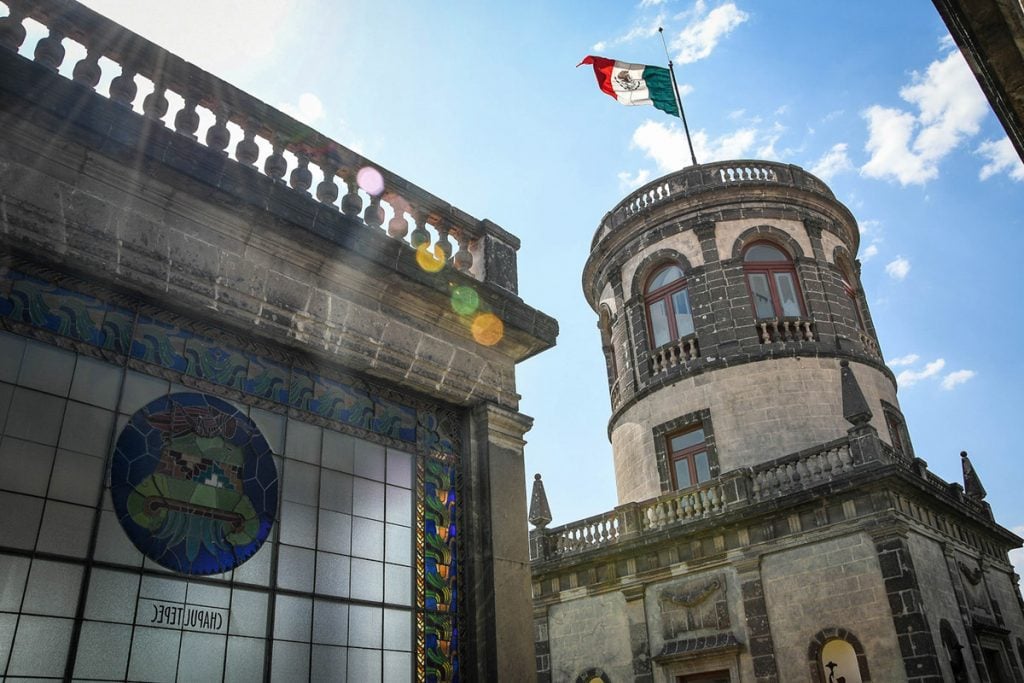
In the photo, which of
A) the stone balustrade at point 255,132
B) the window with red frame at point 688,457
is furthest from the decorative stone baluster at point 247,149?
the window with red frame at point 688,457

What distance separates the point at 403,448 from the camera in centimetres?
617

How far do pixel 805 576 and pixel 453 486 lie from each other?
39.1 feet

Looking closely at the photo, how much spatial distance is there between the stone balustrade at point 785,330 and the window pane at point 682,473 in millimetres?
3684

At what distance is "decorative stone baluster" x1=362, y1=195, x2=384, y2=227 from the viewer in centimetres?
657

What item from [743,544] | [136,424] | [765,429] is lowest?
[136,424]

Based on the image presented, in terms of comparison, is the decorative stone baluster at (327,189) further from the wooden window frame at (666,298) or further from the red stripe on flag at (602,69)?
the red stripe on flag at (602,69)

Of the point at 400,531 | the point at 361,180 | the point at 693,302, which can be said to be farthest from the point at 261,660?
the point at 693,302

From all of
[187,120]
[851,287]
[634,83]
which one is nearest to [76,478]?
[187,120]

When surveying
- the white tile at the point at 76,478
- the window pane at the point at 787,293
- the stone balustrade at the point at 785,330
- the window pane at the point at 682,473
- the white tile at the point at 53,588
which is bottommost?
the white tile at the point at 53,588

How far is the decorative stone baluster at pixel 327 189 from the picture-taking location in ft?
20.8

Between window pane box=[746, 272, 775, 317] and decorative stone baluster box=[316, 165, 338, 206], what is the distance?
53.5 ft

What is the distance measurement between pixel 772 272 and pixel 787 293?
719 millimetres

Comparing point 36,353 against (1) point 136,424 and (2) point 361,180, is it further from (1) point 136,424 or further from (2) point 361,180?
(2) point 361,180

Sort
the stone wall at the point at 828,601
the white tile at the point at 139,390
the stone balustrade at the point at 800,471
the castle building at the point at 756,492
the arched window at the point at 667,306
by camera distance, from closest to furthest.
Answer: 1. the white tile at the point at 139,390
2. the stone wall at the point at 828,601
3. the castle building at the point at 756,492
4. the stone balustrade at the point at 800,471
5. the arched window at the point at 667,306
